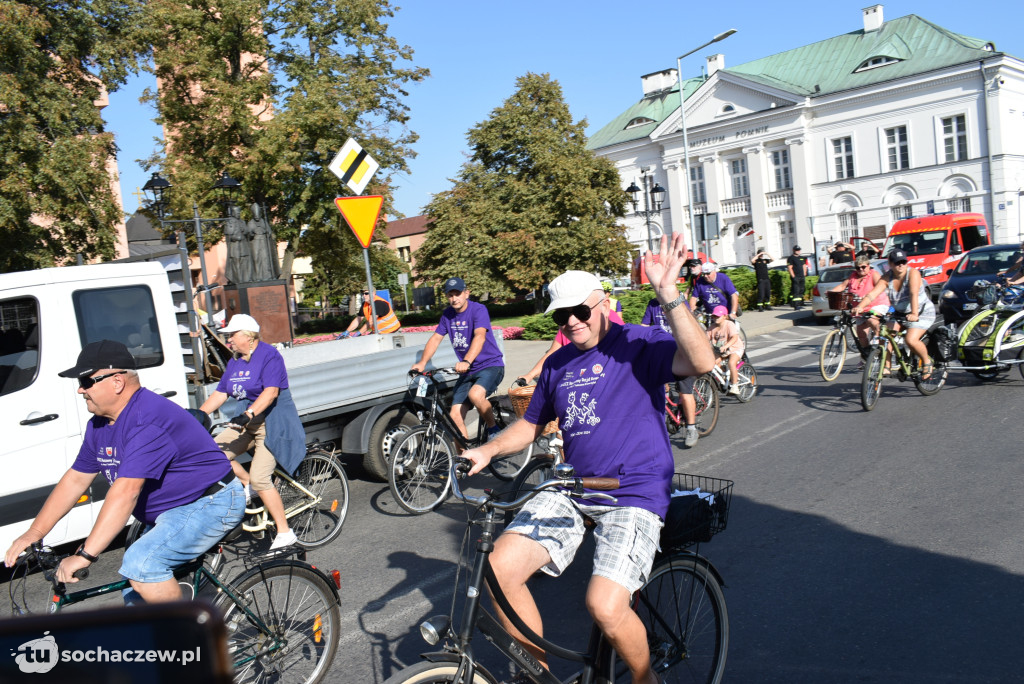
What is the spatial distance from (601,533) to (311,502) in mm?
3541

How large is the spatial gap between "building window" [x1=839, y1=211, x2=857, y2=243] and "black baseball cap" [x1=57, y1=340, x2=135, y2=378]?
4934cm

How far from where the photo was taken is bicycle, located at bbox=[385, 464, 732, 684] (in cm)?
272

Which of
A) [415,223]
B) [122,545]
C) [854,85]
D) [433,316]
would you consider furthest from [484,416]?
[415,223]

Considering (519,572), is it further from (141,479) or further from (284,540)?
(284,540)

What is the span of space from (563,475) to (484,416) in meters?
4.86

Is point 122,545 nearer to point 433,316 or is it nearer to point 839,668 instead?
point 839,668

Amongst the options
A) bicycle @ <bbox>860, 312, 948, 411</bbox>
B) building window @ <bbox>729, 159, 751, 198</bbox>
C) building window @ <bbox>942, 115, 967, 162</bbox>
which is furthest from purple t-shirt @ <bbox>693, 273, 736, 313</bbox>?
building window @ <bbox>729, 159, 751, 198</bbox>

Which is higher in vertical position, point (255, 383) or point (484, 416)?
point (255, 383)

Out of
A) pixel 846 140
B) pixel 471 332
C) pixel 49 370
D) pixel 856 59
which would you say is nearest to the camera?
pixel 49 370

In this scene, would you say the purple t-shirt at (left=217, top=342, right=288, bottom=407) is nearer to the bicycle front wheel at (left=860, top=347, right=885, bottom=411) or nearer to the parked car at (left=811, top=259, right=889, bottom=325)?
the bicycle front wheel at (left=860, top=347, right=885, bottom=411)

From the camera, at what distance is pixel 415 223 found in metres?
87.4

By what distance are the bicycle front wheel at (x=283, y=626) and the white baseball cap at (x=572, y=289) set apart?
1.71m

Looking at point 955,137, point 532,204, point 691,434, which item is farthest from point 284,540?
point 955,137

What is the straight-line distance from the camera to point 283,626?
3.79m
